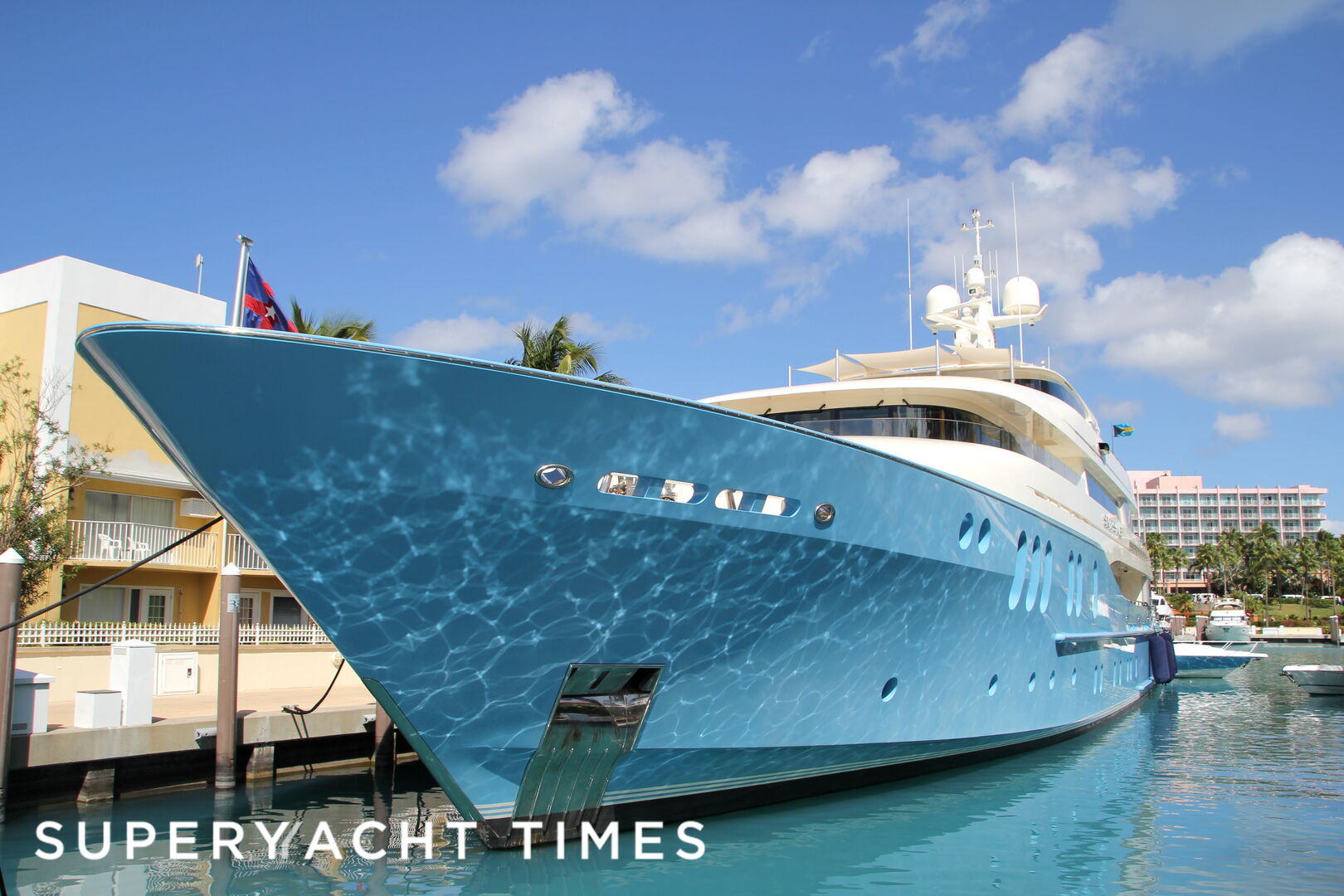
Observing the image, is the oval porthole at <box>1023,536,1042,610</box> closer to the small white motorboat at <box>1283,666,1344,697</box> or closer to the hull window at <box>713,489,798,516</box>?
the hull window at <box>713,489,798,516</box>

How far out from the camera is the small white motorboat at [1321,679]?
2389cm

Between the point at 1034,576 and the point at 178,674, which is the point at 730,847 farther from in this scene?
the point at 178,674

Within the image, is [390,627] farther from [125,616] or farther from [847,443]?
[125,616]

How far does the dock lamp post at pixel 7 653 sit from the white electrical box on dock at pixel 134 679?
121 cm

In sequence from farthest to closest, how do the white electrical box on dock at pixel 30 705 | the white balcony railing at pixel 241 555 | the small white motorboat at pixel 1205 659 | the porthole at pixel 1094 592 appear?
the small white motorboat at pixel 1205 659
the white balcony railing at pixel 241 555
the porthole at pixel 1094 592
the white electrical box on dock at pixel 30 705

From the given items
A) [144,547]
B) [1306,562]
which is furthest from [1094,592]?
[1306,562]

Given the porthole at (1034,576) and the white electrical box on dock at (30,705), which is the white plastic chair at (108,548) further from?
the porthole at (1034,576)

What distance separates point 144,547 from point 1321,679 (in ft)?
86.9

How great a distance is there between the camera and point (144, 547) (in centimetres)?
1761

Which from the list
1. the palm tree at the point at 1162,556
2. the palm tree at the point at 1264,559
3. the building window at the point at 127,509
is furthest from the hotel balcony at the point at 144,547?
the palm tree at the point at 1264,559

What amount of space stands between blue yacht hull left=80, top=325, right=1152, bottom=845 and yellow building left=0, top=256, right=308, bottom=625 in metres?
11.7

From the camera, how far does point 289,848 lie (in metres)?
8.15

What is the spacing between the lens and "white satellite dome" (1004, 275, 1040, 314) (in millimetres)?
20078

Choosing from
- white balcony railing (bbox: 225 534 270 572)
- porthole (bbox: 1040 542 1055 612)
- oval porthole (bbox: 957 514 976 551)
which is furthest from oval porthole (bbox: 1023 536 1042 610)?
white balcony railing (bbox: 225 534 270 572)
